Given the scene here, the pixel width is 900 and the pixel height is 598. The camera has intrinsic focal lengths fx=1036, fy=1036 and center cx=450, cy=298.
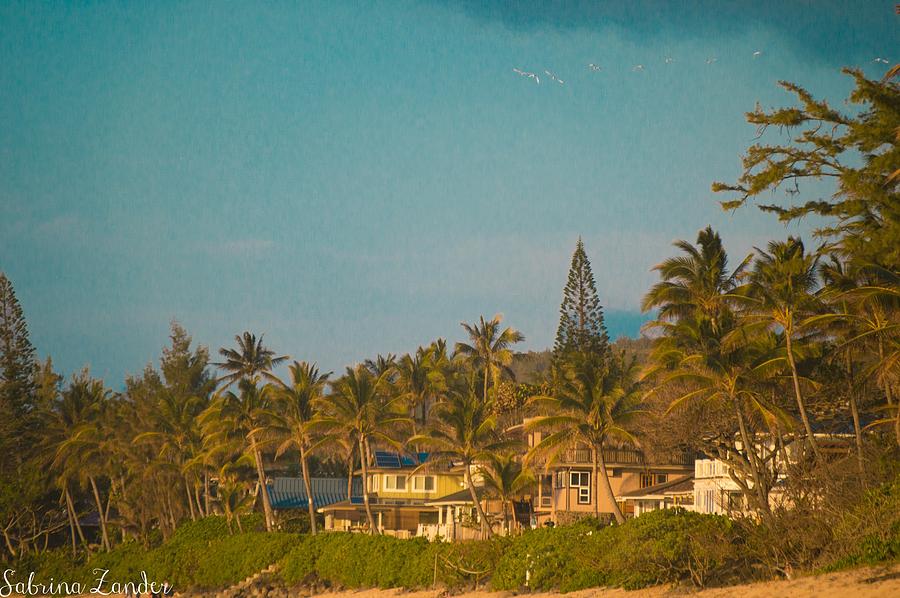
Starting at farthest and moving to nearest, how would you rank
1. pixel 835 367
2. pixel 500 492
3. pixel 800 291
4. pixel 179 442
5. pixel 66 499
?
pixel 66 499
pixel 179 442
pixel 500 492
pixel 835 367
pixel 800 291

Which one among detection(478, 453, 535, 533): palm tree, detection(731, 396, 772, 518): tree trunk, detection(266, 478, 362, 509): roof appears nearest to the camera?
detection(731, 396, 772, 518): tree trunk

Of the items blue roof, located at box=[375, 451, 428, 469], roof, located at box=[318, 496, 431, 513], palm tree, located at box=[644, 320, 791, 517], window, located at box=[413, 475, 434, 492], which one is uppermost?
palm tree, located at box=[644, 320, 791, 517]

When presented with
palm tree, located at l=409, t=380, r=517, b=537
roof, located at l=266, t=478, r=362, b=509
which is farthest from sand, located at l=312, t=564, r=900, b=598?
roof, located at l=266, t=478, r=362, b=509

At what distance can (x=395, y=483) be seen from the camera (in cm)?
5934

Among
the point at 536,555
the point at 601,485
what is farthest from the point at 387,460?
the point at 536,555

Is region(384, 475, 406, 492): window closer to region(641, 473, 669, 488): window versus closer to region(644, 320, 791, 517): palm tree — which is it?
region(641, 473, 669, 488): window

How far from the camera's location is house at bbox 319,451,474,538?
184 feet

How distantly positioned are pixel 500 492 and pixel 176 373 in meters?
39.8

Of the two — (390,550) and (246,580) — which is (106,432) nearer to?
(246,580)

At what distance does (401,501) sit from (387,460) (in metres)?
5.88

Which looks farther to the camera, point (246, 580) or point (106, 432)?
point (106, 432)

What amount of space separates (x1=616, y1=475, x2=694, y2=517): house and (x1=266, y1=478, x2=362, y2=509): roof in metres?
24.1

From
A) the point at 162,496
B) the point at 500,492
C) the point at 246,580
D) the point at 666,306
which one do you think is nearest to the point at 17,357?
the point at 162,496

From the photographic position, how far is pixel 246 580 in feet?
149
